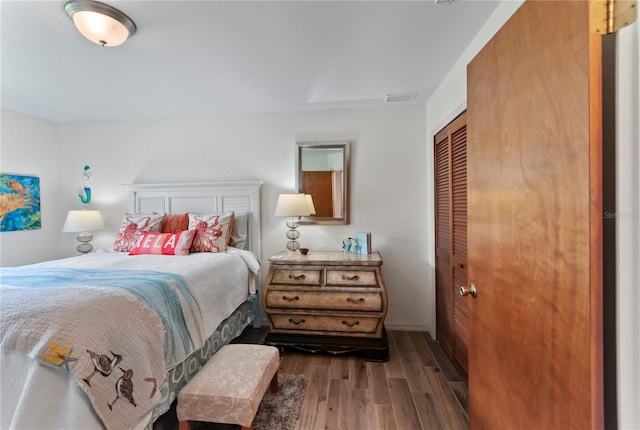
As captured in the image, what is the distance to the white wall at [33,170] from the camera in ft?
9.16

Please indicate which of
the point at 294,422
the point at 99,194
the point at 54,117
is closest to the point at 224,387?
the point at 294,422

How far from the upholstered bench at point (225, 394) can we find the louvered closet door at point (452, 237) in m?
1.48

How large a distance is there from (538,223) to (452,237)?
51.6 inches

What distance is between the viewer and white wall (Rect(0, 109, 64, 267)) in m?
2.79

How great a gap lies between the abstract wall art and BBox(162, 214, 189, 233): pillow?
171 cm

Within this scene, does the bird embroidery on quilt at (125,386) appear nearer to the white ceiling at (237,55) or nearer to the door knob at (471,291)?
the door knob at (471,291)

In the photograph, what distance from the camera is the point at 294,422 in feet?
5.01

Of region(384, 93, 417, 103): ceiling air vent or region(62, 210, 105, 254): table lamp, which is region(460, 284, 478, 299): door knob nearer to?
region(384, 93, 417, 103): ceiling air vent

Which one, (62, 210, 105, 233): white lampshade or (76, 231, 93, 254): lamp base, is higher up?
(62, 210, 105, 233): white lampshade

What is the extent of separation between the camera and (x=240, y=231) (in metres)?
2.81

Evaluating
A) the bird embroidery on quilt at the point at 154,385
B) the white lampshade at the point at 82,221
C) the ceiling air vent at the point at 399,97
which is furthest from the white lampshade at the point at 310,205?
the white lampshade at the point at 82,221

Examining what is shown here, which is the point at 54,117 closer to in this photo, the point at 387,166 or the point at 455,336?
the point at 387,166

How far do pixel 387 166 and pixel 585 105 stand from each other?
2.18 m

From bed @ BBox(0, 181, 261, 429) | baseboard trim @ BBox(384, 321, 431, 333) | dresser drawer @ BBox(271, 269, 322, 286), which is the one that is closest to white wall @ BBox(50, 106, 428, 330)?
baseboard trim @ BBox(384, 321, 431, 333)
